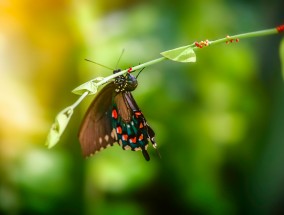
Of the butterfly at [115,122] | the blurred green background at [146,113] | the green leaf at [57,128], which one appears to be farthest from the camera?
the blurred green background at [146,113]

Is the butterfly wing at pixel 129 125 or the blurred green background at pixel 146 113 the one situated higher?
the blurred green background at pixel 146 113

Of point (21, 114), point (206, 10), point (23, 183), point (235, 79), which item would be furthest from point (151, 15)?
point (23, 183)

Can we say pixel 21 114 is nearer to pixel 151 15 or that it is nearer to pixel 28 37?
pixel 28 37

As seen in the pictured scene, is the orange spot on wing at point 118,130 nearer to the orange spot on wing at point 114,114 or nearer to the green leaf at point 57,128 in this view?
the orange spot on wing at point 114,114

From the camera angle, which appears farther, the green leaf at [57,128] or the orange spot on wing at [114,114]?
the orange spot on wing at [114,114]

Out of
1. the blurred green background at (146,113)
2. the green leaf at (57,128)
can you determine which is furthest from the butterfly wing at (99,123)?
the blurred green background at (146,113)

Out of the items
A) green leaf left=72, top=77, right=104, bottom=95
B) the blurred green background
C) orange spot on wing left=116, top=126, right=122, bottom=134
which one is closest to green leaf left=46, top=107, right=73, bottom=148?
green leaf left=72, top=77, right=104, bottom=95

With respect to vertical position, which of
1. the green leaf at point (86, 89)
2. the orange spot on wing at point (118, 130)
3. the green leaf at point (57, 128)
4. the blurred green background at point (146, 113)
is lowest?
the green leaf at point (57, 128)
